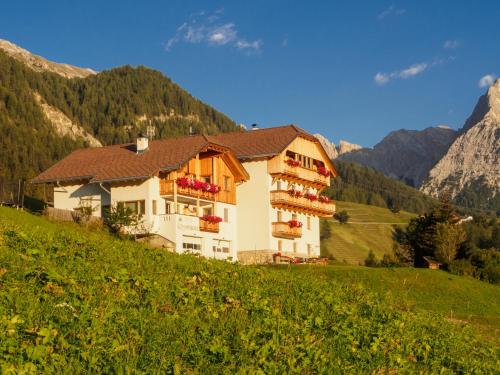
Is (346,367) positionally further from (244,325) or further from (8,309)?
(8,309)

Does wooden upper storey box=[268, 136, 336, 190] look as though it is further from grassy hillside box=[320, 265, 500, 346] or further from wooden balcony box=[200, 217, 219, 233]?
grassy hillside box=[320, 265, 500, 346]

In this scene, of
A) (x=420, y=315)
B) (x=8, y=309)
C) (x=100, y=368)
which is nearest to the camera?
(x=100, y=368)

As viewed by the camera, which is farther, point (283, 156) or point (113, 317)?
point (283, 156)

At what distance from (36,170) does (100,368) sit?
572ft

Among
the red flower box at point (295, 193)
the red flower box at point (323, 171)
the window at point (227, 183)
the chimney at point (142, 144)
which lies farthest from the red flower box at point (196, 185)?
the red flower box at point (323, 171)

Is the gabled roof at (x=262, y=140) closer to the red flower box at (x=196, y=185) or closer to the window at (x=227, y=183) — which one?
the window at (x=227, y=183)

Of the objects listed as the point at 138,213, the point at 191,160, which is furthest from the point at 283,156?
the point at 138,213

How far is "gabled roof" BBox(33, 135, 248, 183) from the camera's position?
53.7 meters

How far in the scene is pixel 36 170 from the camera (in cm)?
17900

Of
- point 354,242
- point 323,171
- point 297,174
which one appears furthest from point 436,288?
point 354,242

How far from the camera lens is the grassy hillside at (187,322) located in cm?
1214

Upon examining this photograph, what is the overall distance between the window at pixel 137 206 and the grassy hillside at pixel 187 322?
3106 centimetres

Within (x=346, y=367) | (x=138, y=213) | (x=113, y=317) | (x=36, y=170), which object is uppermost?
(x=36, y=170)

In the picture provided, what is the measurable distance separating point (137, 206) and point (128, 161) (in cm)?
473
